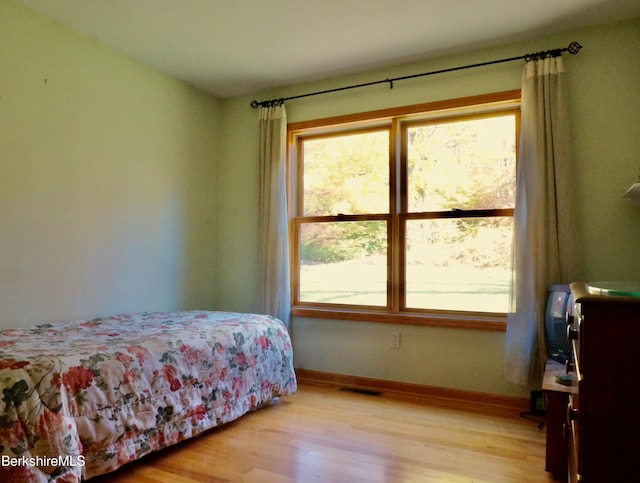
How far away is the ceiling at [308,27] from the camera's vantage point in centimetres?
256

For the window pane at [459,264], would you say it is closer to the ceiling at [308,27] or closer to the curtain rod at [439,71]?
the curtain rod at [439,71]

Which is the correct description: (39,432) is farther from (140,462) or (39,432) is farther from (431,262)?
(431,262)

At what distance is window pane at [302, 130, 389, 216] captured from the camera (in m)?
3.49

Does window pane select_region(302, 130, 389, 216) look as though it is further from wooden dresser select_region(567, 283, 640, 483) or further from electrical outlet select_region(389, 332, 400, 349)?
wooden dresser select_region(567, 283, 640, 483)

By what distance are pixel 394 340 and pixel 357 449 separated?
115 centimetres

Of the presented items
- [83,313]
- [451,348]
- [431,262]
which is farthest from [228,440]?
[431,262]

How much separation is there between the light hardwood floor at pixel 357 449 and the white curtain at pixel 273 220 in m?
0.91

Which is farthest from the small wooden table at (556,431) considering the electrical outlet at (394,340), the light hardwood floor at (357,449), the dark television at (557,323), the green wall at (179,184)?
the electrical outlet at (394,340)

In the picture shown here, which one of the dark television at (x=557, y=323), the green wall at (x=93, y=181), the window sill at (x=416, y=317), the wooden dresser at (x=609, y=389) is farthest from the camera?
the window sill at (x=416, y=317)

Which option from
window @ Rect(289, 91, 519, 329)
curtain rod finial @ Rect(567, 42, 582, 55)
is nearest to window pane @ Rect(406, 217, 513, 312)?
window @ Rect(289, 91, 519, 329)

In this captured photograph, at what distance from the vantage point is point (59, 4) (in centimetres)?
255

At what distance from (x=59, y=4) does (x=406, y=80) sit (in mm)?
2236

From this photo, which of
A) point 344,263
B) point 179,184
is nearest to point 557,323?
point 344,263

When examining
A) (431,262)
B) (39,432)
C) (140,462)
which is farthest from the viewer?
(431,262)
